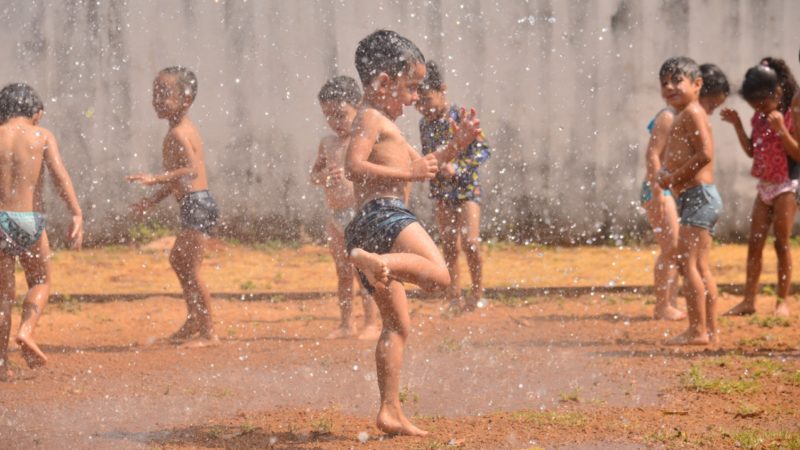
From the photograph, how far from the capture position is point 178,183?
7.07 metres

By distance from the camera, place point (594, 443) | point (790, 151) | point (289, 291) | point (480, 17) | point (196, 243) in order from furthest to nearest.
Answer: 1. point (480, 17)
2. point (289, 291)
3. point (790, 151)
4. point (196, 243)
5. point (594, 443)

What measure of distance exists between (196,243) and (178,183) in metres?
0.40

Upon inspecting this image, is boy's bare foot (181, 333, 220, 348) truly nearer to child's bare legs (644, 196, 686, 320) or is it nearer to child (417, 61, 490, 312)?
child (417, 61, 490, 312)

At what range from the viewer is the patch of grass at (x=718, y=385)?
17.5ft

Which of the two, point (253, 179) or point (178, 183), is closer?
point (178, 183)

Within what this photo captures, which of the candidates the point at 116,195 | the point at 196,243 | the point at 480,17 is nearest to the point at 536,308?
the point at 196,243

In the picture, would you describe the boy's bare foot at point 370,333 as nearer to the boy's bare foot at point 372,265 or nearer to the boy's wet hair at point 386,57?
the boy's wet hair at point 386,57

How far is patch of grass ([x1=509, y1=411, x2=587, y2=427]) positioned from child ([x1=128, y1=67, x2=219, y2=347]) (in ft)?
9.06

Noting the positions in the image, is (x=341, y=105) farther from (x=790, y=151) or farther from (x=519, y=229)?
(x=519, y=229)

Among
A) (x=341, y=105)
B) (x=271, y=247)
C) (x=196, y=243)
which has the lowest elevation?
(x=271, y=247)

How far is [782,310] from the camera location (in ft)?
25.6

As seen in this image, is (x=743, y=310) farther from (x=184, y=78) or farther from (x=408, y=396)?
(x=184, y=78)

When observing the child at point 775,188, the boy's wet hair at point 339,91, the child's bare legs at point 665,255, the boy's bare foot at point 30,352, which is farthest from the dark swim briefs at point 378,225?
the child at point 775,188

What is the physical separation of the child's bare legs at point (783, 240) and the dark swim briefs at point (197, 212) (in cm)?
393
